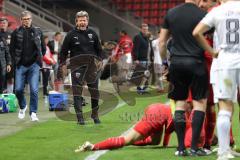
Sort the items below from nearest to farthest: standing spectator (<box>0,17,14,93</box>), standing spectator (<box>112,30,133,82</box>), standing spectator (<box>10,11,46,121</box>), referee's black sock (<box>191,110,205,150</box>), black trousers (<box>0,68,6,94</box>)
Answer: referee's black sock (<box>191,110,205,150</box>)
standing spectator (<box>10,11,46,121</box>)
standing spectator (<box>0,17,14,93</box>)
black trousers (<box>0,68,6,94</box>)
standing spectator (<box>112,30,133,82</box>)

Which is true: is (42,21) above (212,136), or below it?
above

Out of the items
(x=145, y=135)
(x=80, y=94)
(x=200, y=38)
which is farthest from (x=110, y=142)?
(x=80, y=94)

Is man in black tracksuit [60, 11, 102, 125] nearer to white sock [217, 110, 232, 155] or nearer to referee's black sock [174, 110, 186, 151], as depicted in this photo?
referee's black sock [174, 110, 186, 151]

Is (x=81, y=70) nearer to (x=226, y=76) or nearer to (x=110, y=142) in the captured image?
(x=110, y=142)

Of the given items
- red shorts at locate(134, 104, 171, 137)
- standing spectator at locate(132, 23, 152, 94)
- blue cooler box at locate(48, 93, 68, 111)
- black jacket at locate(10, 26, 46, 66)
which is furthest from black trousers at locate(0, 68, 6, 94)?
red shorts at locate(134, 104, 171, 137)

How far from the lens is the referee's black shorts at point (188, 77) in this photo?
8.02 meters

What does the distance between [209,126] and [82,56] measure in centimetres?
415

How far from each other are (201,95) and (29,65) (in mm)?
5275

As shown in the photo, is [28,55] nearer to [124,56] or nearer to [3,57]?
[3,57]

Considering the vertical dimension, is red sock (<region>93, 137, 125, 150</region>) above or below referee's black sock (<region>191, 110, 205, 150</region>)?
below

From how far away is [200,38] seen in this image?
7555 millimetres

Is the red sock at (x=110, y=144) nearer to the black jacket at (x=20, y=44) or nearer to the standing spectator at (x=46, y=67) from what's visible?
the black jacket at (x=20, y=44)

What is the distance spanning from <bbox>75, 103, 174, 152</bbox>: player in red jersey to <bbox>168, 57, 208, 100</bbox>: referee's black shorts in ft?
2.32

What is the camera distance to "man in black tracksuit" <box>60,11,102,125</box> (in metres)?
12.1
